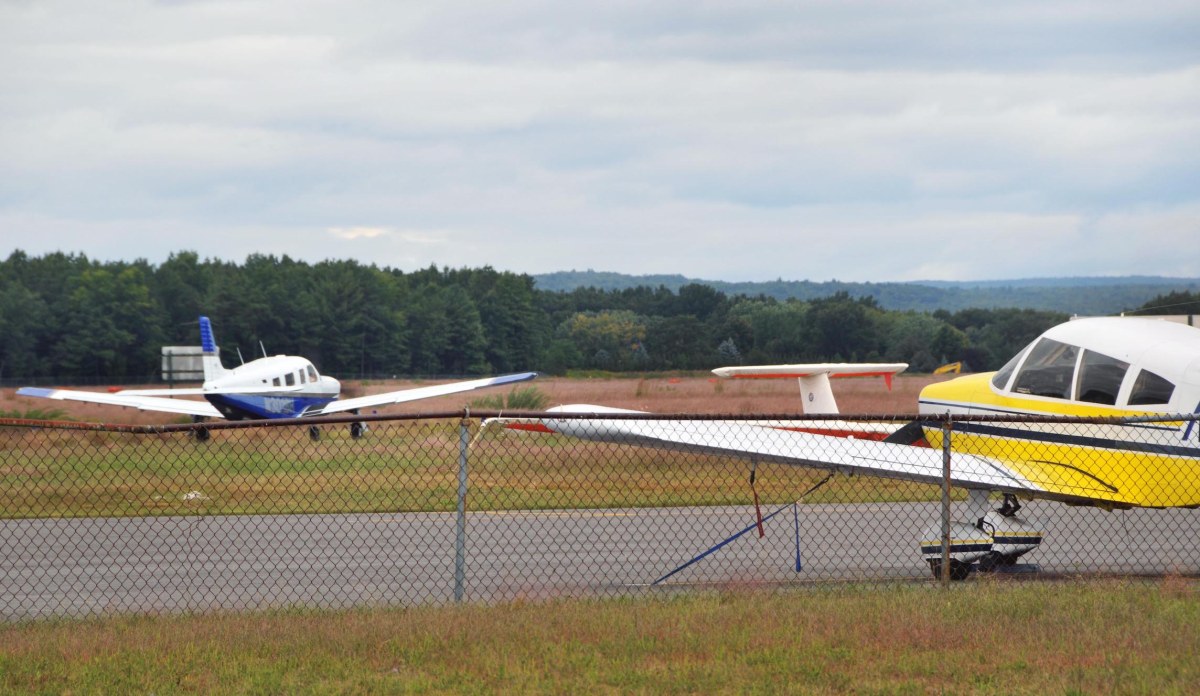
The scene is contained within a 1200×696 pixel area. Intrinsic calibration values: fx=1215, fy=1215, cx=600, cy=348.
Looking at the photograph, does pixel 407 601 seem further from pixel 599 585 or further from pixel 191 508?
pixel 191 508

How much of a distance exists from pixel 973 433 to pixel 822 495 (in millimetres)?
4883

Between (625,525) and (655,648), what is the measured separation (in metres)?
6.61

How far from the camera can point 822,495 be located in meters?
15.9

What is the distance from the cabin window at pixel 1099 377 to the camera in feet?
33.1

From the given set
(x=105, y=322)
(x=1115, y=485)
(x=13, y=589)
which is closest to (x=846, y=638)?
(x=1115, y=485)

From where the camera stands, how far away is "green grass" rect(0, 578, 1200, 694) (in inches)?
242

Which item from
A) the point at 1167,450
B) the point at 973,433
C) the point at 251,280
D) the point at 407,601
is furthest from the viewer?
the point at 251,280

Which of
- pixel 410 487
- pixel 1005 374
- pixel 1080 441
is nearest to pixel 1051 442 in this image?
pixel 1080 441

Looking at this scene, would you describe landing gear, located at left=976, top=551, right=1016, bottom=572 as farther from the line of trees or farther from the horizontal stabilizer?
the line of trees

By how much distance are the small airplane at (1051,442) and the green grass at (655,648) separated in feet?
5.53

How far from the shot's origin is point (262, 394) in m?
31.3

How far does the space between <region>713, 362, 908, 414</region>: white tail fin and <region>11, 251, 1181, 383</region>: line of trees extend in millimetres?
48126

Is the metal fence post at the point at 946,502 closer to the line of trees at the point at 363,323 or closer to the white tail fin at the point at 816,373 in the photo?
the white tail fin at the point at 816,373

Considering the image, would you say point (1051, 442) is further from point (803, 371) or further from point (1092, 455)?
→ point (803, 371)
